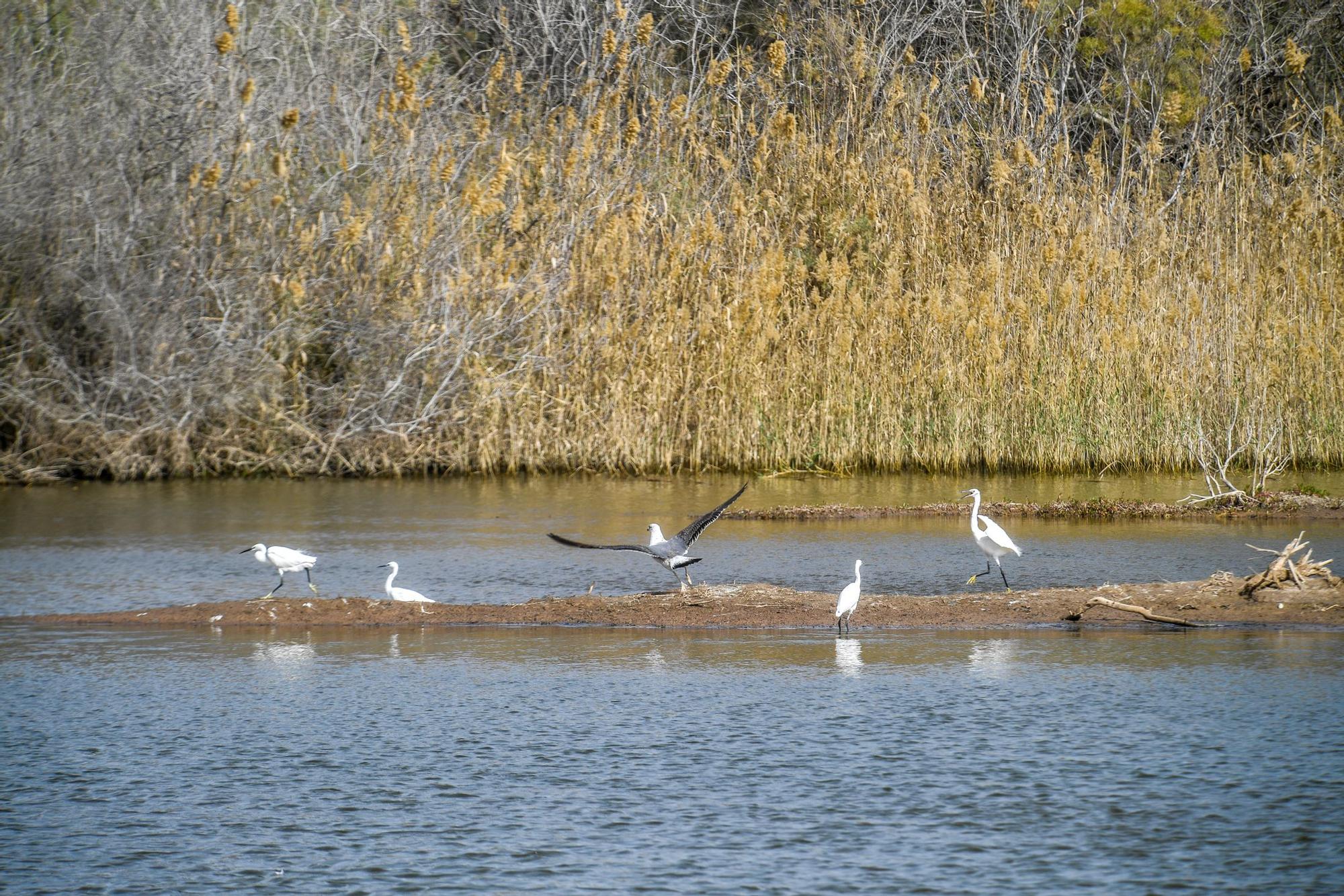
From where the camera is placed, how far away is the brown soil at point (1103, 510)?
1343cm

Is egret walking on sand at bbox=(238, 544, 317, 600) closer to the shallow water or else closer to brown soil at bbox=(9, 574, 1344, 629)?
brown soil at bbox=(9, 574, 1344, 629)

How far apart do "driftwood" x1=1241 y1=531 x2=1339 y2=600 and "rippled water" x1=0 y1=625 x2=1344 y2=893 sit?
0.53 metres

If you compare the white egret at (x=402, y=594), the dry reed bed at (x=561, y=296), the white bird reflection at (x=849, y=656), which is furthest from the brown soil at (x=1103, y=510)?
the white bird reflection at (x=849, y=656)

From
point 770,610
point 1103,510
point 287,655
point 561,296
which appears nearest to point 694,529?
point 770,610

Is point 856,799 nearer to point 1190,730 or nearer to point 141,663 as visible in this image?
point 1190,730

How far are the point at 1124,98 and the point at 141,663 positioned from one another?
63.1 feet

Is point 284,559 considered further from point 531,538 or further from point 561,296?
point 561,296

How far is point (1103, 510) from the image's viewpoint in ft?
45.0

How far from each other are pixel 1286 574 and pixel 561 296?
9427mm

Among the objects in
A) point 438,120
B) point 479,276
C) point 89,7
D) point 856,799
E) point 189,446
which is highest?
point 89,7

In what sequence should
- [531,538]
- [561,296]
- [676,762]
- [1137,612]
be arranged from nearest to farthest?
[676,762], [1137,612], [531,538], [561,296]

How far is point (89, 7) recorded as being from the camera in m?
18.2

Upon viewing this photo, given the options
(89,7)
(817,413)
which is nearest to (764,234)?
(817,413)

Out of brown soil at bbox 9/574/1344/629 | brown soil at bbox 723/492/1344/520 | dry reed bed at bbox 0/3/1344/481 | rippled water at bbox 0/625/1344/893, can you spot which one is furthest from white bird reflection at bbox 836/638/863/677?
dry reed bed at bbox 0/3/1344/481
